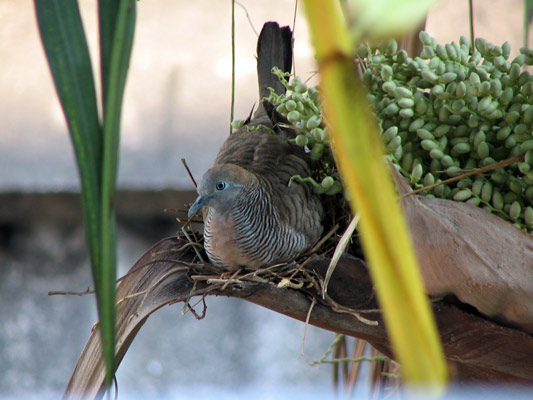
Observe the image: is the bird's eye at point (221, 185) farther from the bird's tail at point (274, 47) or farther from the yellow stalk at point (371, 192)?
the yellow stalk at point (371, 192)

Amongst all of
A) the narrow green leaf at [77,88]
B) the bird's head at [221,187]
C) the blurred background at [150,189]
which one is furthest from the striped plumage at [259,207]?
the blurred background at [150,189]

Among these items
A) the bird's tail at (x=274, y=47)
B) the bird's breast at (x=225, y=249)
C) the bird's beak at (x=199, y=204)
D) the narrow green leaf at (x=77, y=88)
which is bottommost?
the bird's breast at (x=225, y=249)

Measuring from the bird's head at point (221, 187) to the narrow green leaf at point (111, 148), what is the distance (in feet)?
1.15

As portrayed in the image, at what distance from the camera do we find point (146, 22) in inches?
53.3

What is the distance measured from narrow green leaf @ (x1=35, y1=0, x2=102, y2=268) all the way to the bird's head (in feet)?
1.11

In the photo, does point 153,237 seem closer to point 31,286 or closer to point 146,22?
point 31,286

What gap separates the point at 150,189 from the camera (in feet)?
4.61

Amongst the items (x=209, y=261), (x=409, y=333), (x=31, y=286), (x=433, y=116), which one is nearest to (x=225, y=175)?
(x=209, y=261)

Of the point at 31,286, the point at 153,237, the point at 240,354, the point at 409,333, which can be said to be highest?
the point at 409,333

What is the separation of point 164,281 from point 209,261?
0.09m

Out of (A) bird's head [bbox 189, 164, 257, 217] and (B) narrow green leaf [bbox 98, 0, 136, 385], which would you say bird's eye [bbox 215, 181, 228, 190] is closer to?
(A) bird's head [bbox 189, 164, 257, 217]

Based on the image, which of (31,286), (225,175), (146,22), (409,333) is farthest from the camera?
(31,286)

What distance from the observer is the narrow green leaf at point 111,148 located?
0.16m

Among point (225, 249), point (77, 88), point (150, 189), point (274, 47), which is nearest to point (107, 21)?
point (77, 88)
